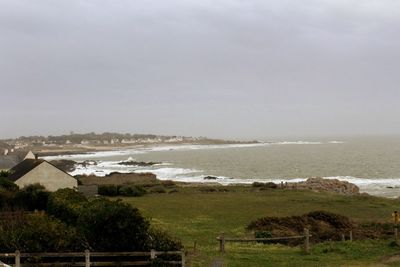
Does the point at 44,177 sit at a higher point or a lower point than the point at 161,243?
higher

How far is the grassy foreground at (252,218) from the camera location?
2041cm

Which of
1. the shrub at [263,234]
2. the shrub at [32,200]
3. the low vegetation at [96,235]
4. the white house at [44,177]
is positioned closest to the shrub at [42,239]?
the low vegetation at [96,235]

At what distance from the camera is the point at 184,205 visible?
149 feet

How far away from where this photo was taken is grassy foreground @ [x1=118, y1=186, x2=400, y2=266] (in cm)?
2041

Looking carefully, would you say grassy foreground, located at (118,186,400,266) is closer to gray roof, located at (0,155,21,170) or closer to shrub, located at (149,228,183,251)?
shrub, located at (149,228,183,251)

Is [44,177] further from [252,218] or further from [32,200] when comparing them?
[252,218]

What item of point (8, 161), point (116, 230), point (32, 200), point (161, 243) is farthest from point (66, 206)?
point (8, 161)

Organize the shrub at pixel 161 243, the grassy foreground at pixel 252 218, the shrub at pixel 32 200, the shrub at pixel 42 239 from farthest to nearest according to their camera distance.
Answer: the shrub at pixel 32 200 → the grassy foreground at pixel 252 218 → the shrub at pixel 161 243 → the shrub at pixel 42 239

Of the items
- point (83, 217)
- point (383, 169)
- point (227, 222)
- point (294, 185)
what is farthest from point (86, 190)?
point (383, 169)

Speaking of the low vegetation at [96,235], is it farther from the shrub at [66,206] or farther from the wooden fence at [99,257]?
the shrub at [66,206]

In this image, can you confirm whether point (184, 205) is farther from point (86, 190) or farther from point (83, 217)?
point (83, 217)

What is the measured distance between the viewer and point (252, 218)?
36.8 m

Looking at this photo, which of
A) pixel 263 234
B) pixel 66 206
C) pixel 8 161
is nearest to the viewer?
pixel 66 206

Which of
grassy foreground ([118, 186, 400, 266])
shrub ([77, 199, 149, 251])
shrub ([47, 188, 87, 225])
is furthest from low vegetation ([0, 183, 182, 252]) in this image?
shrub ([47, 188, 87, 225])
